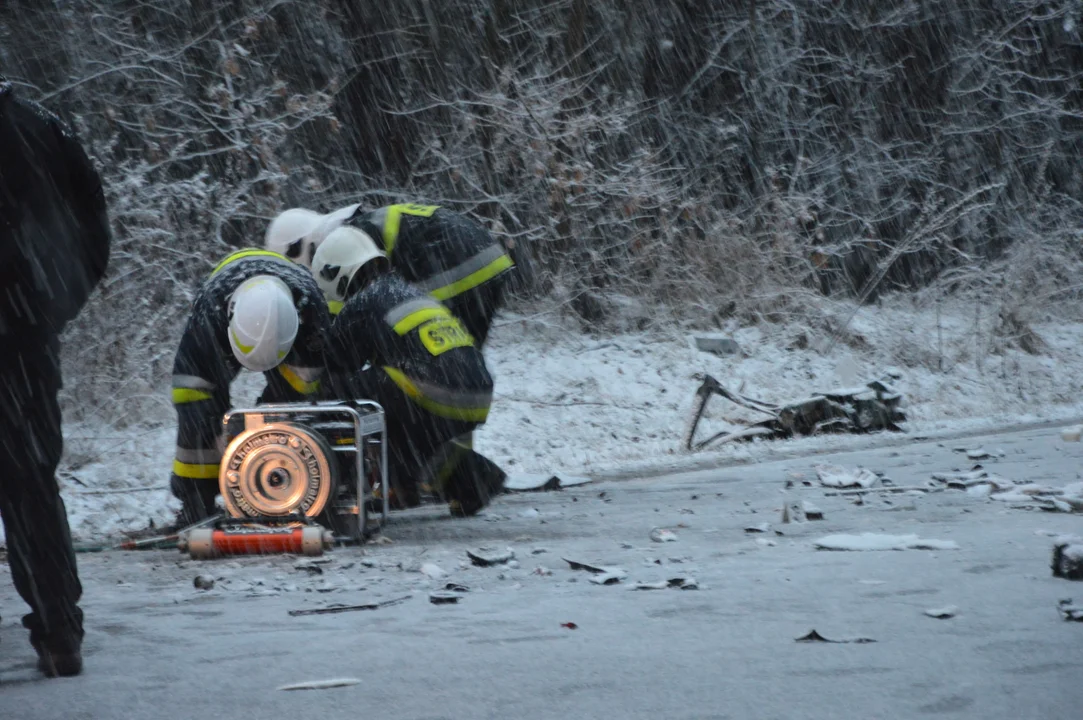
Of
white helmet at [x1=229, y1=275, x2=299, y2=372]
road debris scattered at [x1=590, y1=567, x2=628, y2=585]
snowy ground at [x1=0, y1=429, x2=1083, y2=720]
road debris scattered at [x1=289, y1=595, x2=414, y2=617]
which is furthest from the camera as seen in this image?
white helmet at [x1=229, y1=275, x2=299, y2=372]

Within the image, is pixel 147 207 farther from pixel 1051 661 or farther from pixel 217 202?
pixel 1051 661

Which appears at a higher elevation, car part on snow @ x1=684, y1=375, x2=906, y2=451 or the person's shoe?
the person's shoe

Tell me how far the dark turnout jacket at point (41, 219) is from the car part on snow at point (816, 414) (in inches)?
284

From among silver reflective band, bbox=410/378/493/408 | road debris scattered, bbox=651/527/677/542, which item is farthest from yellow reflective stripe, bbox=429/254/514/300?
road debris scattered, bbox=651/527/677/542

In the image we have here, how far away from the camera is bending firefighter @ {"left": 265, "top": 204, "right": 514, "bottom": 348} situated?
26.4 ft

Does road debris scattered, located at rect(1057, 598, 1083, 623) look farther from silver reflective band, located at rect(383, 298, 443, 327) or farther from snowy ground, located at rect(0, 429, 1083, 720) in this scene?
silver reflective band, located at rect(383, 298, 443, 327)

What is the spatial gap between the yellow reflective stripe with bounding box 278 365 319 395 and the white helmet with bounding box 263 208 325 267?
0.91 metres

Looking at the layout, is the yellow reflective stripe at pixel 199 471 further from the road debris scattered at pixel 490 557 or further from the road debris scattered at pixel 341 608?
the road debris scattered at pixel 341 608

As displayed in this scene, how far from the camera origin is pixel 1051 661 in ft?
11.1

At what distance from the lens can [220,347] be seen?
6238 millimetres

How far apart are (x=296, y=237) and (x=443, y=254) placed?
0.91 m

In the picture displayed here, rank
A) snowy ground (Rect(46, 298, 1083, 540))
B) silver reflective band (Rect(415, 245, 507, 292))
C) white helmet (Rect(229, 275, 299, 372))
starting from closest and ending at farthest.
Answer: white helmet (Rect(229, 275, 299, 372)) < silver reflective band (Rect(415, 245, 507, 292)) < snowy ground (Rect(46, 298, 1083, 540))

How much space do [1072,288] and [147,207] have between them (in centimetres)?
1197

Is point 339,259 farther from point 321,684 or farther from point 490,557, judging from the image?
point 321,684
